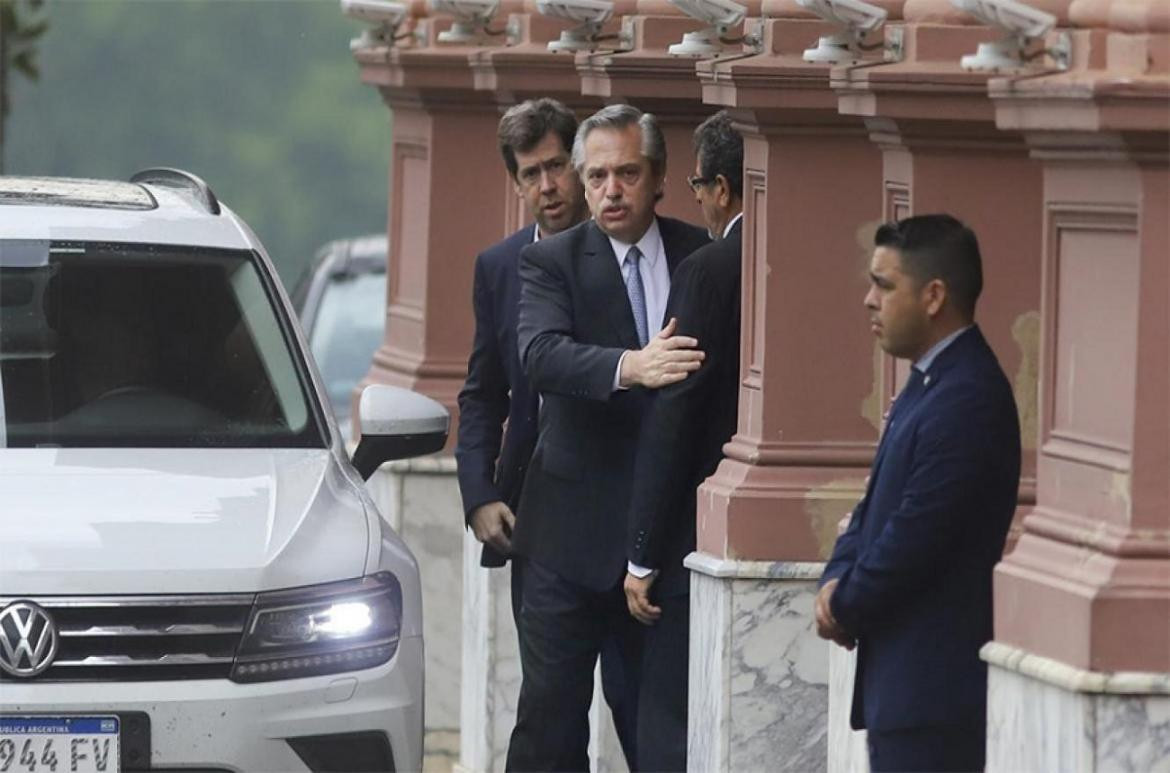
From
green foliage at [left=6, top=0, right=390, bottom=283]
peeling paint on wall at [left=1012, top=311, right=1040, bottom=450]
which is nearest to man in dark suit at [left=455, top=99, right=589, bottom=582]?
peeling paint on wall at [left=1012, top=311, right=1040, bottom=450]

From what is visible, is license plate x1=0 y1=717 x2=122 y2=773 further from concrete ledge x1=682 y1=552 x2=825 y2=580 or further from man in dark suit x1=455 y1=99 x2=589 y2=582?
man in dark suit x1=455 y1=99 x2=589 y2=582

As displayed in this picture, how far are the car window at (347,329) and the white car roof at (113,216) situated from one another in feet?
23.1

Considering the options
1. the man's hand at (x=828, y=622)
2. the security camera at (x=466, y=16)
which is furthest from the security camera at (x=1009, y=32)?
the security camera at (x=466, y=16)

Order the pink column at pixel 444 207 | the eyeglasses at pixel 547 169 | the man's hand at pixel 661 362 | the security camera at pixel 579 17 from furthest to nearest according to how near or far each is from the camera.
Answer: the pink column at pixel 444 207, the security camera at pixel 579 17, the eyeglasses at pixel 547 169, the man's hand at pixel 661 362

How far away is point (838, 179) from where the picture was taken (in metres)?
9.06

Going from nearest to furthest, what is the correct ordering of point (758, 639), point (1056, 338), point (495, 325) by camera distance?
1. point (1056, 338)
2. point (758, 639)
3. point (495, 325)

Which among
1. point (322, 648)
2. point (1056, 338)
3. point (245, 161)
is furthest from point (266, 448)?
point (245, 161)

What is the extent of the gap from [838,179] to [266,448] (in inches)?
64.8

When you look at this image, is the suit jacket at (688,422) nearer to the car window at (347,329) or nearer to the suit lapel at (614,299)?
the suit lapel at (614,299)

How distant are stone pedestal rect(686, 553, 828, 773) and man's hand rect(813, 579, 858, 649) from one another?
146cm

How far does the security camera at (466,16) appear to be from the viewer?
12188mm

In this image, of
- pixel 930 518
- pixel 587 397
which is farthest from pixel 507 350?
pixel 930 518

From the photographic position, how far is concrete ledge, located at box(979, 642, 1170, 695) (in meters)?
6.87

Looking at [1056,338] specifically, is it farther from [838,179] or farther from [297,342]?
[297,342]
